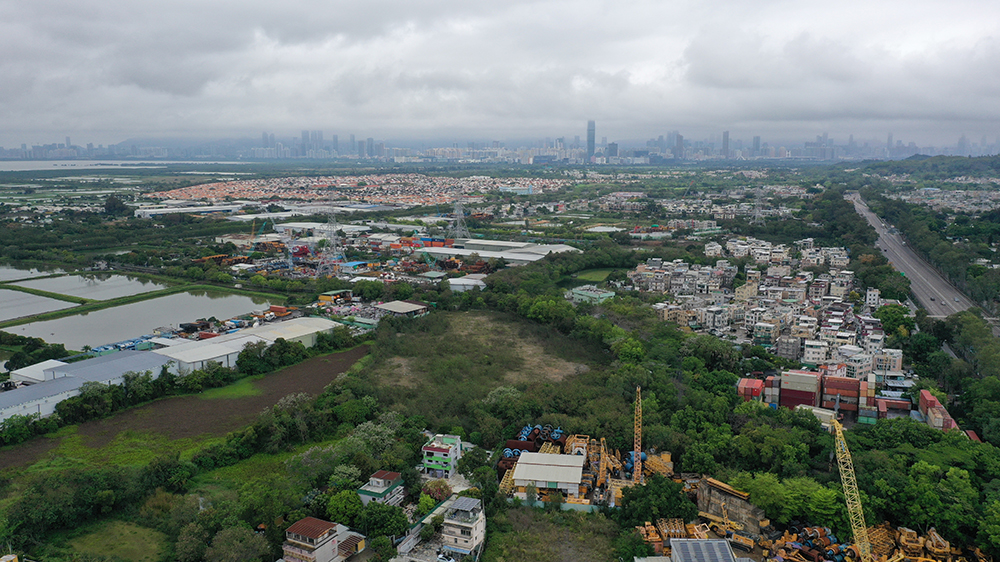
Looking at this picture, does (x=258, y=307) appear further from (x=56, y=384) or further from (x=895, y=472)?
(x=895, y=472)

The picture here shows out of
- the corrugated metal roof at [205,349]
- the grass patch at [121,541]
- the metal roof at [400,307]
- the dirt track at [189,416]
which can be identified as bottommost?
the grass patch at [121,541]

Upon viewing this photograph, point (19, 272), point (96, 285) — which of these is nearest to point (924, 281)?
point (96, 285)

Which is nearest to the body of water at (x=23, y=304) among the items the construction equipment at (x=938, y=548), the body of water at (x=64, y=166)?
the construction equipment at (x=938, y=548)

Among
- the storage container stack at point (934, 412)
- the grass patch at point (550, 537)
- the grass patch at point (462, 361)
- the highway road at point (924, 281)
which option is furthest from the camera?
the highway road at point (924, 281)

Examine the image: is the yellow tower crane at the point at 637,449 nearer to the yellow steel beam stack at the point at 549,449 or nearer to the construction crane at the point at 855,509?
the yellow steel beam stack at the point at 549,449

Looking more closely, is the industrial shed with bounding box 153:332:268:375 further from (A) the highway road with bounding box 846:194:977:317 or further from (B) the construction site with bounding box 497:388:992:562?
(A) the highway road with bounding box 846:194:977:317

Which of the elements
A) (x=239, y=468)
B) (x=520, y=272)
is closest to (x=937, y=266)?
(x=520, y=272)

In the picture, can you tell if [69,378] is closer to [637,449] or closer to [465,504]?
[465,504]
